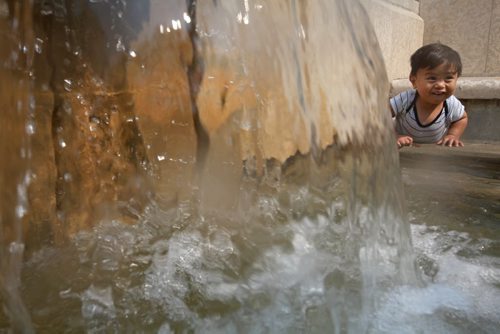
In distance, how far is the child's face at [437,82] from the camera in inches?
144

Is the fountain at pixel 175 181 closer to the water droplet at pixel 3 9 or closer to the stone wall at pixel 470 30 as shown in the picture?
the water droplet at pixel 3 9

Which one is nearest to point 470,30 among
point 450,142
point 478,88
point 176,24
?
point 478,88

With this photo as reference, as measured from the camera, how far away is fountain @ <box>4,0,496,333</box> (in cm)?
116

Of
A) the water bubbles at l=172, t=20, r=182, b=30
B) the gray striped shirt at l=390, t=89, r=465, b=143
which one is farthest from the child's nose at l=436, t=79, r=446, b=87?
the water bubbles at l=172, t=20, r=182, b=30

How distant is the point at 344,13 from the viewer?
1.91 m

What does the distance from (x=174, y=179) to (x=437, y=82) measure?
2877 millimetres

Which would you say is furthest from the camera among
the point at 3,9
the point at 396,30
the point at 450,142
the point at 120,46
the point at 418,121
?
the point at 396,30

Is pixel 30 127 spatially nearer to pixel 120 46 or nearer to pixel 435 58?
pixel 120 46

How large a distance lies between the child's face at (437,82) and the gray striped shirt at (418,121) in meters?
0.14

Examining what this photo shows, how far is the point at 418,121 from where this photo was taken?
3.86 metres

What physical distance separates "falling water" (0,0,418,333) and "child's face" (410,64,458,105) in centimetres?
230

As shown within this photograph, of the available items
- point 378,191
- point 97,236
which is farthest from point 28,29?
point 378,191

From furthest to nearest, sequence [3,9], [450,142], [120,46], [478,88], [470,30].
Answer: [470,30], [478,88], [450,142], [120,46], [3,9]

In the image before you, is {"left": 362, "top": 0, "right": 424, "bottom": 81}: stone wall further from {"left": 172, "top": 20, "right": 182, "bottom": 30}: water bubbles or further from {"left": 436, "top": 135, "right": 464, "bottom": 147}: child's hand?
{"left": 172, "top": 20, "right": 182, "bottom": 30}: water bubbles
